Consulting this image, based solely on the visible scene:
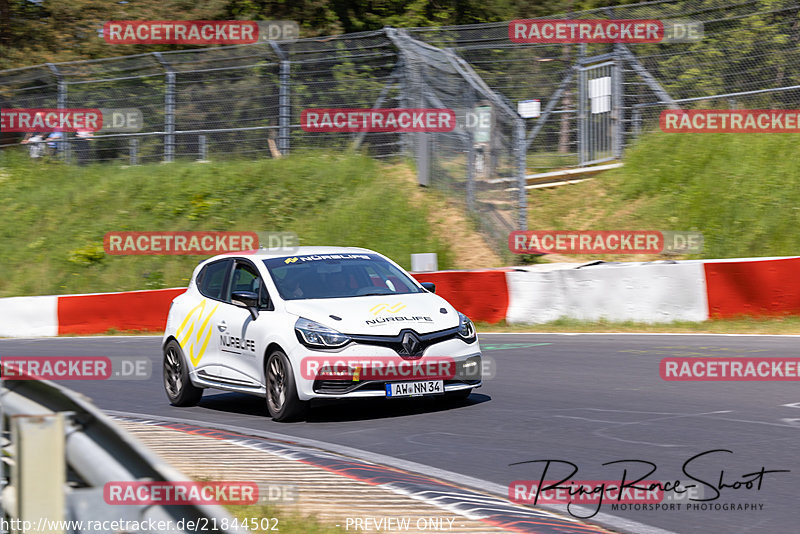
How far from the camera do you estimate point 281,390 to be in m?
9.78

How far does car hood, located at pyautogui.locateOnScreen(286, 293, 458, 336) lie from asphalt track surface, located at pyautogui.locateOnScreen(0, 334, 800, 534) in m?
0.82

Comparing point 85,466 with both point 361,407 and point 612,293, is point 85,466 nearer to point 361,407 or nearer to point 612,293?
point 361,407

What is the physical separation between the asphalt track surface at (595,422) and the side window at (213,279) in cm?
120

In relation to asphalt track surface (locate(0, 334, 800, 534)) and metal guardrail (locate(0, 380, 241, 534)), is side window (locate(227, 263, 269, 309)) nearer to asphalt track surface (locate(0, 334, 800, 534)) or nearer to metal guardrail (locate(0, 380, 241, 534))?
asphalt track surface (locate(0, 334, 800, 534))

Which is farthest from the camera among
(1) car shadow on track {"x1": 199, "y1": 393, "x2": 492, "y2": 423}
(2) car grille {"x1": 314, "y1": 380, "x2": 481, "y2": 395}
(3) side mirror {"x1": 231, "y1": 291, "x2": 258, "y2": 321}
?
(3) side mirror {"x1": 231, "y1": 291, "x2": 258, "y2": 321}

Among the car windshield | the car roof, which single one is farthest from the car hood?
the car roof

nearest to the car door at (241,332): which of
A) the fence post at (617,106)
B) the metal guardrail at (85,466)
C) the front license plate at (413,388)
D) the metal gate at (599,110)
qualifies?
the front license plate at (413,388)

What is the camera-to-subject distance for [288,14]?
115 feet

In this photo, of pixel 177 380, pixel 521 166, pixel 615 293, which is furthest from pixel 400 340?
pixel 521 166

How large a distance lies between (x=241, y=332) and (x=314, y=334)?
1138mm

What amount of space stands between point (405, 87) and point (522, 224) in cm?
482

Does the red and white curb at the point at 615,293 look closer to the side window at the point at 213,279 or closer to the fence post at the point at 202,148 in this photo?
the side window at the point at 213,279

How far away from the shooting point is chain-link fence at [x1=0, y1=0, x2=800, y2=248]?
21.5 metres

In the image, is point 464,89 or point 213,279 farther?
point 464,89
